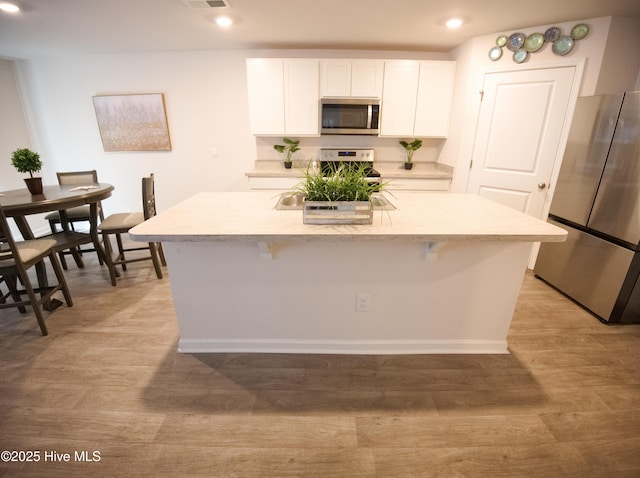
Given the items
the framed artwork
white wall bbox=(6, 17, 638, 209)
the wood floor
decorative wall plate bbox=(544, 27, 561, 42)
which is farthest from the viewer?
the framed artwork

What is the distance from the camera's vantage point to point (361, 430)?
141cm

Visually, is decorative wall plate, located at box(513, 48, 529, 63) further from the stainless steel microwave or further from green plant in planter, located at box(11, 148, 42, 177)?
green plant in planter, located at box(11, 148, 42, 177)

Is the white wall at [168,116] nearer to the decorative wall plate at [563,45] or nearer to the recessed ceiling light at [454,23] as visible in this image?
the recessed ceiling light at [454,23]

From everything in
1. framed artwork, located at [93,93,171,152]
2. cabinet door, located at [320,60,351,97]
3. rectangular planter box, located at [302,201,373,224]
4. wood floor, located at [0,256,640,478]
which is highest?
cabinet door, located at [320,60,351,97]

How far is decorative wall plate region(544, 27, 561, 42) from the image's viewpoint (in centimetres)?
255

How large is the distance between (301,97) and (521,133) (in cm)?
236

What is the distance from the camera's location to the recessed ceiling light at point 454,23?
2.59 m

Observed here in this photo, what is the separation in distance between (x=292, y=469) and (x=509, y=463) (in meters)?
0.94

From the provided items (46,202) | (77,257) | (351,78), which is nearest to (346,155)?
(351,78)

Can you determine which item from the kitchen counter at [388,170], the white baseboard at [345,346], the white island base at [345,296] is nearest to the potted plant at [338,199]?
the white island base at [345,296]

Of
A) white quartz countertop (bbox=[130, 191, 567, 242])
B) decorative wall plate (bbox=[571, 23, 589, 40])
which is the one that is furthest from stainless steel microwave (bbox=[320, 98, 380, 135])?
white quartz countertop (bbox=[130, 191, 567, 242])

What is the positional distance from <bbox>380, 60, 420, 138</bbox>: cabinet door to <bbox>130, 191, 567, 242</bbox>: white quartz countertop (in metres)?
2.08

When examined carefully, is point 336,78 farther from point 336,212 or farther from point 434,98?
point 336,212

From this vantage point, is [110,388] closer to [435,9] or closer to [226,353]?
[226,353]
